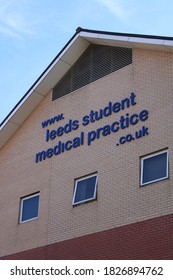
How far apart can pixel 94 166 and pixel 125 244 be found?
9.20 feet

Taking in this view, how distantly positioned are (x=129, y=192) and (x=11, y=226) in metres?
4.60

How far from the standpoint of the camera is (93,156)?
17.5 meters

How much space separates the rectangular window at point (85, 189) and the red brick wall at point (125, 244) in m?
1.17

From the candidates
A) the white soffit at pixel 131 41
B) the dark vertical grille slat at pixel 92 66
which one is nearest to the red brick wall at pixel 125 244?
the white soffit at pixel 131 41

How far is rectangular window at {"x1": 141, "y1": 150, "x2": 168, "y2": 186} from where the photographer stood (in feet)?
51.2

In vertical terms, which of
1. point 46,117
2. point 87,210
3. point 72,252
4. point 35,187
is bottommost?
point 72,252

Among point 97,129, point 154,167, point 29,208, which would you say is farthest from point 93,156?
point 29,208

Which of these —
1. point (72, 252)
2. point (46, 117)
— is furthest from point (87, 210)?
point (46, 117)

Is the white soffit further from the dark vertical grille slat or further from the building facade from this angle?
the dark vertical grille slat

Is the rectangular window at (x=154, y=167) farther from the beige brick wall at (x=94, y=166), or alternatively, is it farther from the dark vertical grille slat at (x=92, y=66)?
the dark vertical grille slat at (x=92, y=66)

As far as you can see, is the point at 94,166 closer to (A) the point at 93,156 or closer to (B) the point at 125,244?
(A) the point at 93,156

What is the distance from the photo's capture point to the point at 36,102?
20031 millimetres
